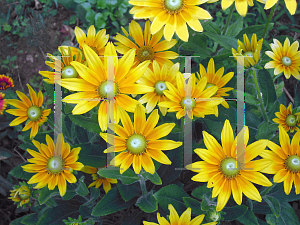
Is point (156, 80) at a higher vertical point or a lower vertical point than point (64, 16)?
lower

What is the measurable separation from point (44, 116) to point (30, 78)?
154cm

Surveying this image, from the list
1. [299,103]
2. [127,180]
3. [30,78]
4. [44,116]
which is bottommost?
[127,180]

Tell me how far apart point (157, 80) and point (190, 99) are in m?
0.23

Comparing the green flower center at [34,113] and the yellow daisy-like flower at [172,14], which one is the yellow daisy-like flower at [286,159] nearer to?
the yellow daisy-like flower at [172,14]

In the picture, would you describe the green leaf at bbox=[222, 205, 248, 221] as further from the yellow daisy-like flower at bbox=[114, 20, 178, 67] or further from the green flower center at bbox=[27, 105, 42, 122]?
the green flower center at bbox=[27, 105, 42, 122]

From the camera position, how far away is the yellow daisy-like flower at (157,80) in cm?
153

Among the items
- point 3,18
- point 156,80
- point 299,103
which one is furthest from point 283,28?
point 3,18

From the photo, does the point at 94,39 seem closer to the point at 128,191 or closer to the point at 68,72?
the point at 68,72

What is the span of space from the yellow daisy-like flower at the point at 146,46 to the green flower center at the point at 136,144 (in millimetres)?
494

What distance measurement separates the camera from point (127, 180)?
5.13 ft

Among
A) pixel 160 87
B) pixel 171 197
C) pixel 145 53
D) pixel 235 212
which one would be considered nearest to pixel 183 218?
pixel 171 197

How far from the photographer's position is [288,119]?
62.6 inches

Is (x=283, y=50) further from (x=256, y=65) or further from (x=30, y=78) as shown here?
(x=30, y=78)

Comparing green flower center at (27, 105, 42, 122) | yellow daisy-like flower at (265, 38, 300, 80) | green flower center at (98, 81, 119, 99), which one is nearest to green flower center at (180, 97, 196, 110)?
green flower center at (98, 81, 119, 99)
